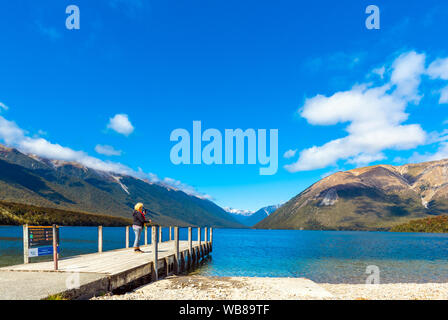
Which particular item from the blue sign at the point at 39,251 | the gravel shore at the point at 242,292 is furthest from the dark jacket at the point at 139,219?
the blue sign at the point at 39,251

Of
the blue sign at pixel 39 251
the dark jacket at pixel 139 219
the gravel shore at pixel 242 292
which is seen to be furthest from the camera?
the dark jacket at pixel 139 219

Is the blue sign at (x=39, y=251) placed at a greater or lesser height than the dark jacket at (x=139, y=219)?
lesser

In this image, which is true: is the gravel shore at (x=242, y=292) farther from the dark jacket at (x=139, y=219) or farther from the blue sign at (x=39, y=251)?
the dark jacket at (x=139, y=219)

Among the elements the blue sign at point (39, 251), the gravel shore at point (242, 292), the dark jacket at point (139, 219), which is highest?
the dark jacket at point (139, 219)

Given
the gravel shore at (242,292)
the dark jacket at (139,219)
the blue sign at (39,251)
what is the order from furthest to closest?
the dark jacket at (139,219) → the blue sign at (39,251) → the gravel shore at (242,292)

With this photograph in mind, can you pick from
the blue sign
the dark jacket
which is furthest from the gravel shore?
the dark jacket

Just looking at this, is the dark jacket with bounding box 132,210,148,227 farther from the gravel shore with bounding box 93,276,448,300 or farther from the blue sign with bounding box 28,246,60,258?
the blue sign with bounding box 28,246,60,258

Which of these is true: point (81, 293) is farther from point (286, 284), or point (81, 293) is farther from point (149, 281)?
point (286, 284)

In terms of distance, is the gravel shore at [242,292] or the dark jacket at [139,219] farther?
the dark jacket at [139,219]

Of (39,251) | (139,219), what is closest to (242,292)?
(139,219)
